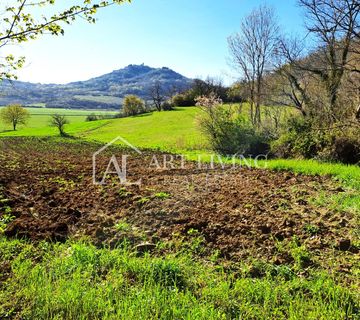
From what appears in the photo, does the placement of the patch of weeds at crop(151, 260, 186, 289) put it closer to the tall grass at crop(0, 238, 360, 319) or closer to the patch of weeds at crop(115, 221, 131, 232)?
the tall grass at crop(0, 238, 360, 319)

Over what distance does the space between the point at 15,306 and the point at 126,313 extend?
130 cm

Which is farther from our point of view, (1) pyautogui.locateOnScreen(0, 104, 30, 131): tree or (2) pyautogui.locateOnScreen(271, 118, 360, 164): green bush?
(1) pyautogui.locateOnScreen(0, 104, 30, 131): tree

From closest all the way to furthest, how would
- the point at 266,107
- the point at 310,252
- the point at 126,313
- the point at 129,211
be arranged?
1. the point at 126,313
2. the point at 310,252
3. the point at 129,211
4. the point at 266,107

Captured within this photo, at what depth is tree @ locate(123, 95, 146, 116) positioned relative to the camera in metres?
65.8

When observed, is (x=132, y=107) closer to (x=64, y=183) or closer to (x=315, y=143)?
(x=315, y=143)

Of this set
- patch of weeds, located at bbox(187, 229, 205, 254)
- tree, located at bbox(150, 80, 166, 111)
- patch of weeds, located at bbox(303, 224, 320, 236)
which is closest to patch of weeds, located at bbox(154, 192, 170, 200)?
patch of weeds, located at bbox(187, 229, 205, 254)

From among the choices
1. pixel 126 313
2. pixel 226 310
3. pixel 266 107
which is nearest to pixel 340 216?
pixel 226 310

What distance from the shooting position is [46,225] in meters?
6.28

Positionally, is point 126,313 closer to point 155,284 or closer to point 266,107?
point 155,284

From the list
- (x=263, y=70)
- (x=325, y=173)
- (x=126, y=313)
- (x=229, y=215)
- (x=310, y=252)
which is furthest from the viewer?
(x=263, y=70)

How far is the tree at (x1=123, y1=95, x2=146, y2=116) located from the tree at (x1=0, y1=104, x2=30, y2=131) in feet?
64.3

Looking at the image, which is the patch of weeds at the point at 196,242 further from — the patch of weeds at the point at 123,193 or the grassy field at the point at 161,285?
the patch of weeds at the point at 123,193

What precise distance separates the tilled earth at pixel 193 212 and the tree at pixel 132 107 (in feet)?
183

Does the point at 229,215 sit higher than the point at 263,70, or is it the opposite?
the point at 263,70
